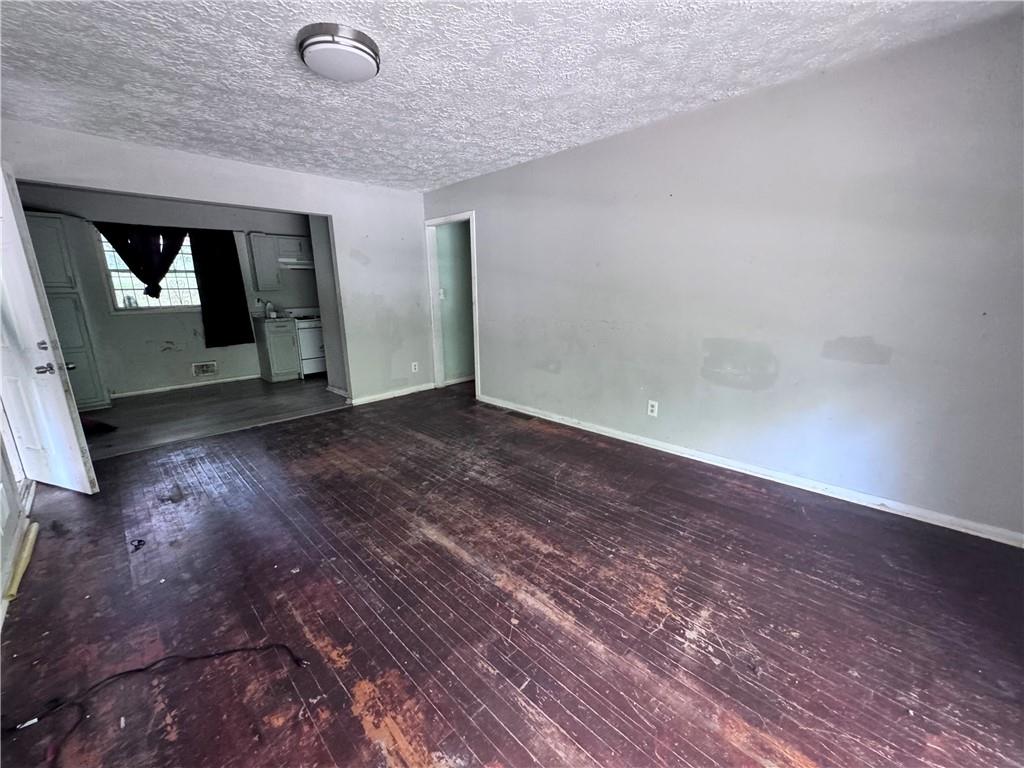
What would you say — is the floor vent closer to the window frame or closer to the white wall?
the window frame

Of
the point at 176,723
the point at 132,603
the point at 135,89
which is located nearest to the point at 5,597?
the point at 132,603

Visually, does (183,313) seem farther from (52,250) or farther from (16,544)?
(16,544)

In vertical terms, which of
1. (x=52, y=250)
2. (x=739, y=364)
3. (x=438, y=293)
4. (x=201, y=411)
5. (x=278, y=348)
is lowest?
(x=201, y=411)

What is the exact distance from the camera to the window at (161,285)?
506cm

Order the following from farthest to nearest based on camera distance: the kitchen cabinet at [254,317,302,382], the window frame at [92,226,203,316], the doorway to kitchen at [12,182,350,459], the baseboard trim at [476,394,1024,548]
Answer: the kitchen cabinet at [254,317,302,382] < the window frame at [92,226,203,316] < the doorway to kitchen at [12,182,350,459] < the baseboard trim at [476,394,1024,548]

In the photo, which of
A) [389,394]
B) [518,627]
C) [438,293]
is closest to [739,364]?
[518,627]

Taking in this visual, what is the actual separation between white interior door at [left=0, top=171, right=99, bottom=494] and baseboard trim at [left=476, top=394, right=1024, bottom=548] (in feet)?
12.1

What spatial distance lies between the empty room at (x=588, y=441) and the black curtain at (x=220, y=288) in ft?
7.89

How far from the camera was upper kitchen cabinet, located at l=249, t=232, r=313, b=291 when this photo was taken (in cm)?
597

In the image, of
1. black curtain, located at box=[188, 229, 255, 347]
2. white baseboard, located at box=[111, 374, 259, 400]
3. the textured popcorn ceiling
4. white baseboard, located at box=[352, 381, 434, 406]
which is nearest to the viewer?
the textured popcorn ceiling

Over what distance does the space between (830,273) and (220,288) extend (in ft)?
22.9

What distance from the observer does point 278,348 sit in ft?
19.7

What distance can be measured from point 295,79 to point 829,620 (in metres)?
3.58

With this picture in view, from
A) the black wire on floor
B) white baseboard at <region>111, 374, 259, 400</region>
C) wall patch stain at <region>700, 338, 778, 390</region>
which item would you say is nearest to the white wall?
white baseboard at <region>111, 374, 259, 400</region>
